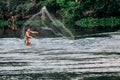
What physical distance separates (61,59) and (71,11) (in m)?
35.6

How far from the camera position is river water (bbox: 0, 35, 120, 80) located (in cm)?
2136

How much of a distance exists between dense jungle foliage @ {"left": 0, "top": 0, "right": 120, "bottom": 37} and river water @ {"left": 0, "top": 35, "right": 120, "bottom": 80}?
19953mm

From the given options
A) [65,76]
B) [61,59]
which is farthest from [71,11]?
[65,76]

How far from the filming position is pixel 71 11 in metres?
61.2

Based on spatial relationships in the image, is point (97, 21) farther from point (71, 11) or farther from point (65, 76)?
point (65, 76)

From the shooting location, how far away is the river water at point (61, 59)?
2136 cm

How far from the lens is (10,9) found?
6906cm

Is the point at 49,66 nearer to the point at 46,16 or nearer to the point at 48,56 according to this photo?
the point at 48,56

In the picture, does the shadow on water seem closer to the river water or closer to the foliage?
the river water

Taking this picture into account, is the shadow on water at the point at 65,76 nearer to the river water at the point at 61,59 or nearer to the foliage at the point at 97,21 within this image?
the river water at the point at 61,59

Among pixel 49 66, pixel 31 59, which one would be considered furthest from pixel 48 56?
pixel 49 66

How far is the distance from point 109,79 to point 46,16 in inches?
803

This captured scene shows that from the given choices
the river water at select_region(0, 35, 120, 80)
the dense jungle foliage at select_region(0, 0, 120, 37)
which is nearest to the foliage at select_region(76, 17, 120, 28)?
the dense jungle foliage at select_region(0, 0, 120, 37)

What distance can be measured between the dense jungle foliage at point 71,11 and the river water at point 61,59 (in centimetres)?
1995
